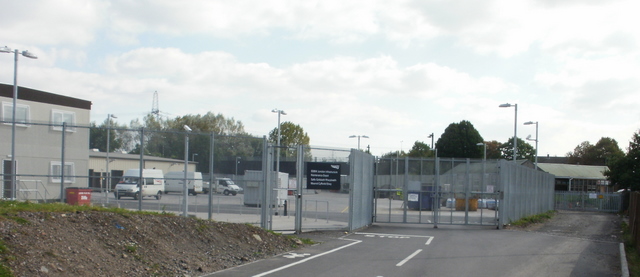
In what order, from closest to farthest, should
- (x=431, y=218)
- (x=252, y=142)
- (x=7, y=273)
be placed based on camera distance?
(x=7, y=273)
(x=252, y=142)
(x=431, y=218)

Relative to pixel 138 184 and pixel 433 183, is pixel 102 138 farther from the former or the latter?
pixel 433 183

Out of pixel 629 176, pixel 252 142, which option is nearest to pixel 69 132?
pixel 252 142

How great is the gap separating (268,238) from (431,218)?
10796mm

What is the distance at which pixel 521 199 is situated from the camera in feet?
94.0

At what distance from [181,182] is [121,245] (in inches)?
221

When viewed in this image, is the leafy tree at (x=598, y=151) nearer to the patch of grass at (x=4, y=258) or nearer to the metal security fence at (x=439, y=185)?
the metal security fence at (x=439, y=185)

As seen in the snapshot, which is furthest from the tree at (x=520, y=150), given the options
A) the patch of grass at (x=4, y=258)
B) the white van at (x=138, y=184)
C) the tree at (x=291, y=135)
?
the patch of grass at (x=4, y=258)

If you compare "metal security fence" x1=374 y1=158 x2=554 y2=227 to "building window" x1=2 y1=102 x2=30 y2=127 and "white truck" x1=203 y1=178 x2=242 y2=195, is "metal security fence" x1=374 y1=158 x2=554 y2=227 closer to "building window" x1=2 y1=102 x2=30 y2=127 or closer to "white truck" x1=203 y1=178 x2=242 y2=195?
"white truck" x1=203 y1=178 x2=242 y2=195

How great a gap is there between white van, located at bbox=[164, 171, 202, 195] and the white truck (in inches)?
10.6

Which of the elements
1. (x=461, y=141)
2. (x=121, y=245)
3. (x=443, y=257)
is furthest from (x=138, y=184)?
(x=461, y=141)

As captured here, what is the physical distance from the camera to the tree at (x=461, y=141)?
83.6 meters

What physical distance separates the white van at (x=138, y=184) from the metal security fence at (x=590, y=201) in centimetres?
4260

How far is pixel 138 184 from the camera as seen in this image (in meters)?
15.7

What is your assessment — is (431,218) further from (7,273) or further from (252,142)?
(7,273)
